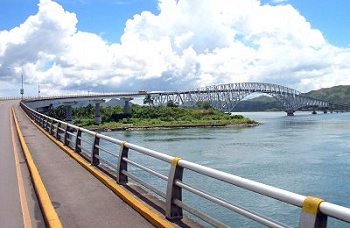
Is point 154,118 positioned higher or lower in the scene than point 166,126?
higher

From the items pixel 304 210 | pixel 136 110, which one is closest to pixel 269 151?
pixel 304 210

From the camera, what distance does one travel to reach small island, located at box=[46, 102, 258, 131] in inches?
5373

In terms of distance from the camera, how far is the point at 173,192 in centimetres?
771

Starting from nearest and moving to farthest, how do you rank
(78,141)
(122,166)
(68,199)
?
(68,199), (122,166), (78,141)

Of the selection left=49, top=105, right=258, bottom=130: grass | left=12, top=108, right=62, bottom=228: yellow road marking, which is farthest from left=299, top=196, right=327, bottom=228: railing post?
left=49, top=105, right=258, bottom=130: grass

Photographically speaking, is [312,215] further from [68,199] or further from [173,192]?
[68,199]

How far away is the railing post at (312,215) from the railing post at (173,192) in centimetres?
330

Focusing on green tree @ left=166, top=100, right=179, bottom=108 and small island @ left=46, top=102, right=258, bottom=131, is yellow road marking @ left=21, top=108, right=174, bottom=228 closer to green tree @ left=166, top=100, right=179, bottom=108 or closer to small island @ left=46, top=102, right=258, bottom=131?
small island @ left=46, top=102, right=258, bottom=131

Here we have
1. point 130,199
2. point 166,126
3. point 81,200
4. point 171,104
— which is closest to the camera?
point 130,199

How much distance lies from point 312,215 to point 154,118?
158193 millimetres

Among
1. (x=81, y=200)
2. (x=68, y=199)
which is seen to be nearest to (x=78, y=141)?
(x=68, y=199)

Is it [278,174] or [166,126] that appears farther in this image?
[166,126]

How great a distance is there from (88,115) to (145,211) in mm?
179202

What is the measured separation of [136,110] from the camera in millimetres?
173875
